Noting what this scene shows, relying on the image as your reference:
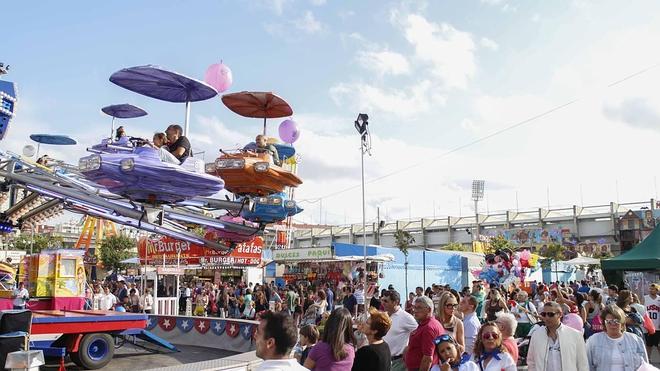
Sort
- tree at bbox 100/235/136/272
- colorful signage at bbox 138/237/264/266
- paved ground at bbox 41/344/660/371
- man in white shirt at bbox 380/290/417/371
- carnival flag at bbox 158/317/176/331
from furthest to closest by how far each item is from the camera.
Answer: tree at bbox 100/235/136/272 → colorful signage at bbox 138/237/264/266 → carnival flag at bbox 158/317/176/331 → paved ground at bbox 41/344/660/371 → man in white shirt at bbox 380/290/417/371

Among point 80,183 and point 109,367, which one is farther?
point 109,367

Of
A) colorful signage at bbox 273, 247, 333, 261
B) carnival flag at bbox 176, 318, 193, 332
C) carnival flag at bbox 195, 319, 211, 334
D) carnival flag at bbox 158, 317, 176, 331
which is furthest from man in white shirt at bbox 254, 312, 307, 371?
colorful signage at bbox 273, 247, 333, 261

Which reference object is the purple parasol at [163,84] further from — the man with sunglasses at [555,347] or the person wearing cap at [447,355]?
the man with sunglasses at [555,347]

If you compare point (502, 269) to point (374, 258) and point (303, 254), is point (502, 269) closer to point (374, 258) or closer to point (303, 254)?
point (374, 258)

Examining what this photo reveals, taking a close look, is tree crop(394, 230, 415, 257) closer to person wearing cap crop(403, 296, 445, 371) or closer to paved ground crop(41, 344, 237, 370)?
paved ground crop(41, 344, 237, 370)

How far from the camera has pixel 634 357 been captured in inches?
191

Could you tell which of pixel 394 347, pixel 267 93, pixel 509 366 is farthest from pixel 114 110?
pixel 509 366

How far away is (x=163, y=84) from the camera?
7438mm

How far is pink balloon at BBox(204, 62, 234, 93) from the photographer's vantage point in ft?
29.7

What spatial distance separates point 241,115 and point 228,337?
6383 millimetres

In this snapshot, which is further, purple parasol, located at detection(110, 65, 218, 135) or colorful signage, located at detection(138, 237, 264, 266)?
colorful signage, located at detection(138, 237, 264, 266)

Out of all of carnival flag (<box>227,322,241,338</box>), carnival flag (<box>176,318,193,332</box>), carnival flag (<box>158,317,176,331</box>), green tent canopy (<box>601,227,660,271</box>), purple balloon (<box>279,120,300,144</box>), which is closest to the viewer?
purple balloon (<box>279,120,300,144</box>)

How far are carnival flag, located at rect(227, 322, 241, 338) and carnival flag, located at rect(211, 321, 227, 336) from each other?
0.15 m

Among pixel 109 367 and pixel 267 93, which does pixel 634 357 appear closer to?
pixel 267 93
